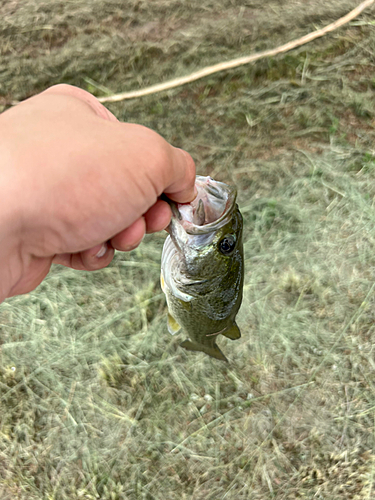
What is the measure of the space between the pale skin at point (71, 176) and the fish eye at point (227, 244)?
1.02 ft

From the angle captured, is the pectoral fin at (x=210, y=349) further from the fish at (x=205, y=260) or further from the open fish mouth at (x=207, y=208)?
the open fish mouth at (x=207, y=208)

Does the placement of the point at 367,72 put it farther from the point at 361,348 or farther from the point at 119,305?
the point at 119,305

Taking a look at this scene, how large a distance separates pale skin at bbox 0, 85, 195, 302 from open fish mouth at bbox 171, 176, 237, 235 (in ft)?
0.42

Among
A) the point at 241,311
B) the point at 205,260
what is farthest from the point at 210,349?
the point at 205,260

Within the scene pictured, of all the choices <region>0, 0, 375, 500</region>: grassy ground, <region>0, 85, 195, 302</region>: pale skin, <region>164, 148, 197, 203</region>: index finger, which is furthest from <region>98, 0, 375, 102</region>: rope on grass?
<region>164, 148, 197, 203</region>: index finger

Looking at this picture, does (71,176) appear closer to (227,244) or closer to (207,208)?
(207,208)

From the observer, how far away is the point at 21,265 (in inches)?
54.2

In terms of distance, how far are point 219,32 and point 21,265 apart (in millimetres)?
2933

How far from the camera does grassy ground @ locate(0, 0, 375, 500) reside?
112 inches

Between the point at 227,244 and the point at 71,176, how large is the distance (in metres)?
0.77

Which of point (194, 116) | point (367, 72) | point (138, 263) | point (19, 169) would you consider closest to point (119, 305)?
point (138, 263)

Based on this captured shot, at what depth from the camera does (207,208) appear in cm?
149

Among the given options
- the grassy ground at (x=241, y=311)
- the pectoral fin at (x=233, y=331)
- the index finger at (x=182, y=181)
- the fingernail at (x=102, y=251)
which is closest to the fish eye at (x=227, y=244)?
the index finger at (x=182, y=181)

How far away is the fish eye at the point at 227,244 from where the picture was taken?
1501 millimetres
